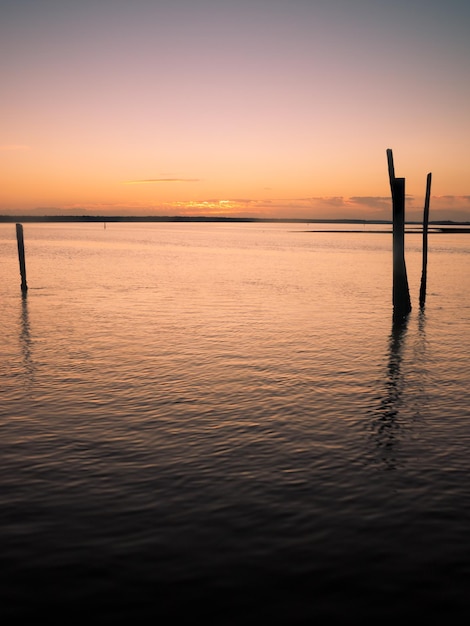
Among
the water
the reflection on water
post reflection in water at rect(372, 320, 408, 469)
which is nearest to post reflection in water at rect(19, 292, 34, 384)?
the water

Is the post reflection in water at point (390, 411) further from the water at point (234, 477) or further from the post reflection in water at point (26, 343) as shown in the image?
the post reflection in water at point (26, 343)

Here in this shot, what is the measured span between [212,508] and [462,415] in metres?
6.91

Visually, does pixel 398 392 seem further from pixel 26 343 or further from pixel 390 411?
pixel 26 343

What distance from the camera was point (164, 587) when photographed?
6.32 meters

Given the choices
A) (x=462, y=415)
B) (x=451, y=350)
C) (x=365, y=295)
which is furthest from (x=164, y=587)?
(x=365, y=295)

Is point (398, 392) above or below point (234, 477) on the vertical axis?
below

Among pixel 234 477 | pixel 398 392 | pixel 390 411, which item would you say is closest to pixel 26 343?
pixel 398 392

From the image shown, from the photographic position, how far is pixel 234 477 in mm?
9195

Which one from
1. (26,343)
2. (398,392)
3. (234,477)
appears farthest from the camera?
(26,343)

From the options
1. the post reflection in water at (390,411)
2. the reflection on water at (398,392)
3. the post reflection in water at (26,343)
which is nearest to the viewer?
the post reflection in water at (390,411)

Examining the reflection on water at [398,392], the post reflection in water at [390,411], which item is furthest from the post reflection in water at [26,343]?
the reflection on water at [398,392]

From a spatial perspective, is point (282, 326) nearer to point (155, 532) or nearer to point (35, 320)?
point (35, 320)

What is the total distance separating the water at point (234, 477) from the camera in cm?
627

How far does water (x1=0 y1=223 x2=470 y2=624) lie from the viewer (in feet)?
20.6
